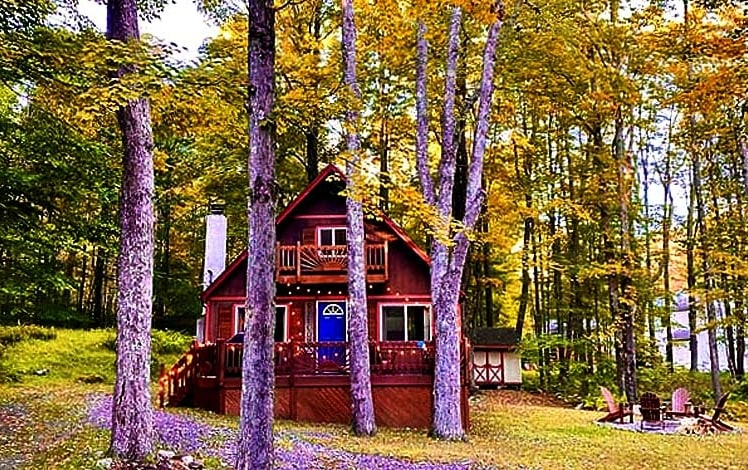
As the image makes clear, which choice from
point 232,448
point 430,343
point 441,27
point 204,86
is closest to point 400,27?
point 441,27

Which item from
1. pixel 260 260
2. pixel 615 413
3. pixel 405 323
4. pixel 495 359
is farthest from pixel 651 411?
pixel 495 359

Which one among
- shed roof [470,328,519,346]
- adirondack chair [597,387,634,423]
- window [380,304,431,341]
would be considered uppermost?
window [380,304,431,341]

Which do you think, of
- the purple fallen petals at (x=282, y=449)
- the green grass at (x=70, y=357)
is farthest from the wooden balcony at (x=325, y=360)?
the green grass at (x=70, y=357)

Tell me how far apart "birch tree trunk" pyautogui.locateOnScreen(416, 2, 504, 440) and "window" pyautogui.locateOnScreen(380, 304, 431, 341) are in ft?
18.1

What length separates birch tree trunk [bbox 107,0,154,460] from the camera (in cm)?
757

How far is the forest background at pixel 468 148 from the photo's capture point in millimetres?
8773

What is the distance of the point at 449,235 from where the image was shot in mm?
11836

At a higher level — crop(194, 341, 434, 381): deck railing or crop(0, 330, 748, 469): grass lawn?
crop(194, 341, 434, 381): deck railing

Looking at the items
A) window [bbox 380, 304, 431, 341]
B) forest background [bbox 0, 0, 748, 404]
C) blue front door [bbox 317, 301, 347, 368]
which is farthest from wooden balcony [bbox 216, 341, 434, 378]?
blue front door [bbox 317, 301, 347, 368]

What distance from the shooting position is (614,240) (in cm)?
2191

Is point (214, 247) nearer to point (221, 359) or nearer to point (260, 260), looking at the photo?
point (221, 359)

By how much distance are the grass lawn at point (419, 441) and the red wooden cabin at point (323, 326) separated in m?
1.05

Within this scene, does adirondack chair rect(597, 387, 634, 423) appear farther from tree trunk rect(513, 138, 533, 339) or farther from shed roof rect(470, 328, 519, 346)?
shed roof rect(470, 328, 519, 346)

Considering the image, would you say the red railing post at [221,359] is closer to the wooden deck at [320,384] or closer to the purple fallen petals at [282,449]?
the wooden deck at [320,384]
